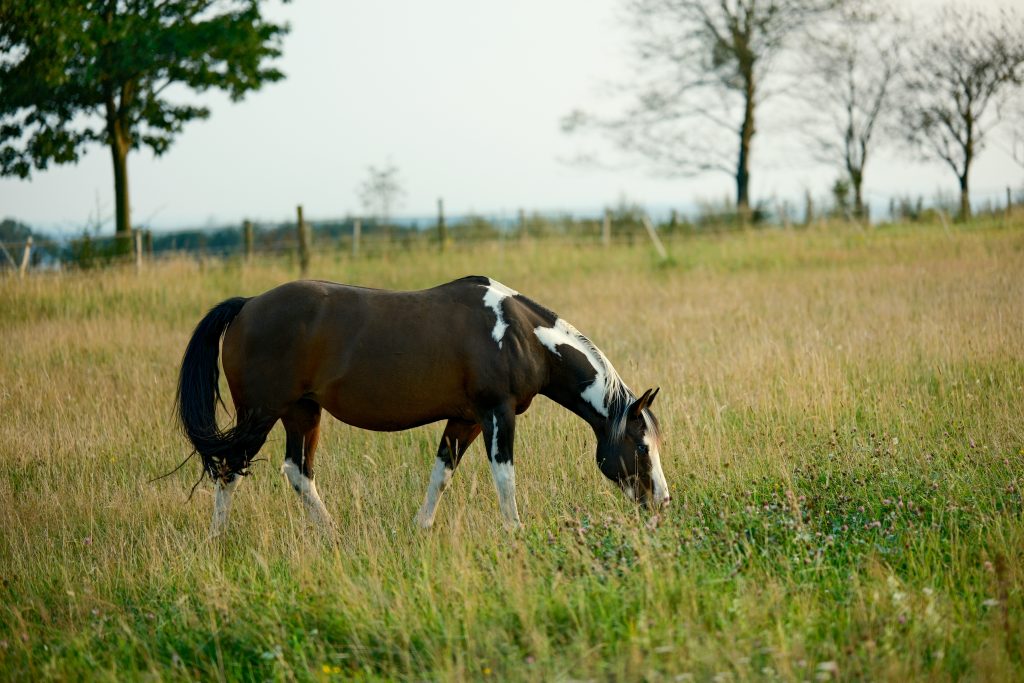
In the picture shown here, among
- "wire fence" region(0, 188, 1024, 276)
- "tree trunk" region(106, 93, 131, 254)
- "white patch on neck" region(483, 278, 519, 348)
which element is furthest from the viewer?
"tree trunk" region(106, 93, 131, 254)

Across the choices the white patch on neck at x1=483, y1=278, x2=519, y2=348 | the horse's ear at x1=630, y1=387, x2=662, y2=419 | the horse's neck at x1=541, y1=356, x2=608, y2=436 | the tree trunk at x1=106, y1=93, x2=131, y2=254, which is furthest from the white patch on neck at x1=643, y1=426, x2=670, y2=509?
the tree trunk at x1=106, y1=93, x2=131, y2=254

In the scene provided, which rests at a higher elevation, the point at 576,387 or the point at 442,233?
the point at 442,233

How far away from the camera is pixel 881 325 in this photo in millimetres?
10195

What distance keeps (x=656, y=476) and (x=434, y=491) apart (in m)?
1.38

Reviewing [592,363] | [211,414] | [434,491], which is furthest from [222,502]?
[592,363]

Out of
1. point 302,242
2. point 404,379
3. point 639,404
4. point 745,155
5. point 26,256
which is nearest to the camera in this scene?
point 639,404

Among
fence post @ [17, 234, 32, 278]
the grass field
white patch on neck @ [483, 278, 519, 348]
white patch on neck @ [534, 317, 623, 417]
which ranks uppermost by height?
fence post @ [17, 234, 32, 278]

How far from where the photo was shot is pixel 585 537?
4555 millimetres

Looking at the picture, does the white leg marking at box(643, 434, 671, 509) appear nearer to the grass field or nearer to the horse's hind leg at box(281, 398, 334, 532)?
the grass field

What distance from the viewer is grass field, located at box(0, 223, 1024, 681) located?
348 cm

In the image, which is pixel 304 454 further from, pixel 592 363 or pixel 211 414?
pixel 592 363

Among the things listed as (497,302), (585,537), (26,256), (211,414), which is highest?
(26,256)

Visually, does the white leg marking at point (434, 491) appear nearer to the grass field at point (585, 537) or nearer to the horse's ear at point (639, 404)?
the grass field at point (585, 537)

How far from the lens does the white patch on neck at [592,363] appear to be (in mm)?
5297
